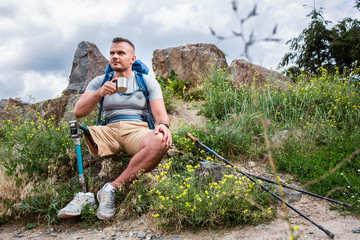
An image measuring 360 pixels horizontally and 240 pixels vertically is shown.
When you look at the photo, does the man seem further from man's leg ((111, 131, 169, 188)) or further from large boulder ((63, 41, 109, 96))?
large boulder ((63, 41, 109, 96))

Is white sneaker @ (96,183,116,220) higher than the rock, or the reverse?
white sneaker @ (96,183,116,220)

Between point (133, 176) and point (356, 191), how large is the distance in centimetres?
260

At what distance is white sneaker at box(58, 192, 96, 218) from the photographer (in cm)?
302

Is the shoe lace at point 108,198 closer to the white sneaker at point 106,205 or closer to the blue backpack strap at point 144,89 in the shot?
the white sneaker at point 106,205

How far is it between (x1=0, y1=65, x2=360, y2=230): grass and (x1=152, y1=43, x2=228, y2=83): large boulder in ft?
10.9

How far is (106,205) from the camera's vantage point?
317 cm

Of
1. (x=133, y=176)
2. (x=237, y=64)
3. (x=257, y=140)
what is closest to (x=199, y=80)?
(x=237, y=64)

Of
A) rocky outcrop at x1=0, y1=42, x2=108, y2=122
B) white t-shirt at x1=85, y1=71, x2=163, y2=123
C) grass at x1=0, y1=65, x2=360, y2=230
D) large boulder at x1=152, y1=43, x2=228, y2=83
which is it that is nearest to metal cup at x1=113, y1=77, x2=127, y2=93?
white t-shirt at x1=85, y1=71, x2=163, y2=123

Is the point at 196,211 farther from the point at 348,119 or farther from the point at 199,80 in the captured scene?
the point at 199,80

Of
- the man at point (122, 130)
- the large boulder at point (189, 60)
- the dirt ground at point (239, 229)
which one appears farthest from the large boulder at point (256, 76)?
the dirt ground at point (239, 229)

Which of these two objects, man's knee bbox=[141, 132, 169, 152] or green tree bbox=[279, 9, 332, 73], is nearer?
man's knee bbox=[141, 132, 169, 152]

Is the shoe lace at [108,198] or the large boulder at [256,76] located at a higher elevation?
the large boulder at [256,76]

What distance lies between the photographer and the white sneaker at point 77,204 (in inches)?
119

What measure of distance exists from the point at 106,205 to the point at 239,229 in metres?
1.47
